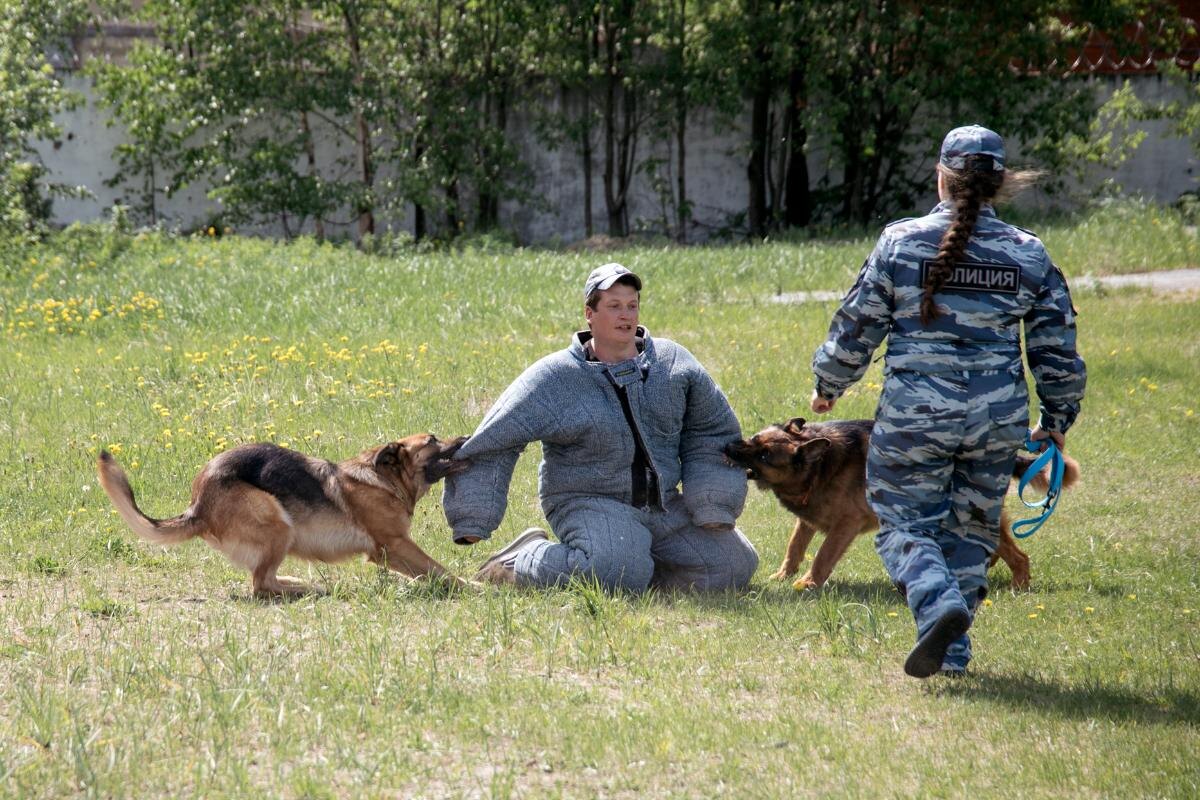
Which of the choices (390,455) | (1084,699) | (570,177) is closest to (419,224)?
(570,177)

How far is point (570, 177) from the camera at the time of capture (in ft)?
78.8

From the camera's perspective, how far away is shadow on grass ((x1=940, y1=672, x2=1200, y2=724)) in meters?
4.66

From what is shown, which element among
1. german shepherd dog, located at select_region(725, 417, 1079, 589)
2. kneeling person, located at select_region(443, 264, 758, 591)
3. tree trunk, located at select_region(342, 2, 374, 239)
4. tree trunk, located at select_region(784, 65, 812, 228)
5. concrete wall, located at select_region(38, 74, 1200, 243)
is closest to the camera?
kneeling person, located at select_region(443, 264, 758, 591)

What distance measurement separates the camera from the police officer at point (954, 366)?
15.8ft

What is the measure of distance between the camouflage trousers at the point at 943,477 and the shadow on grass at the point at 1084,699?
0.15 m

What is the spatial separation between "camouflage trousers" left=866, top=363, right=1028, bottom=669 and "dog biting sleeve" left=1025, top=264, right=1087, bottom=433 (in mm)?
116

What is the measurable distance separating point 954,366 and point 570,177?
19634 mm

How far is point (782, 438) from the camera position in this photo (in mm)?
6789

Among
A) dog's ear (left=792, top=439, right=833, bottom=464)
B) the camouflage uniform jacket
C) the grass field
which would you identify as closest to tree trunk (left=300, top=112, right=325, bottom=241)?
the grass field

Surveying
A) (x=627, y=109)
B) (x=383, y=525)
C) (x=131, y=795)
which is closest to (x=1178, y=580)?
(x=383, y=525)

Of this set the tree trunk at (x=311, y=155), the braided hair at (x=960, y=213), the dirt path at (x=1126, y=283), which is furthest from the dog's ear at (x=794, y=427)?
the tree trunk at (x=311, y=155)

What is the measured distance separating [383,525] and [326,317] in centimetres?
632

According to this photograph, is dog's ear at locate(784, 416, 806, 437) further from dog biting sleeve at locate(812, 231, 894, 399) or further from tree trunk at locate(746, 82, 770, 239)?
tree trunk at locate(746, 82, 770, 239)

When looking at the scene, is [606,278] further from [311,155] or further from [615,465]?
[311,155]
